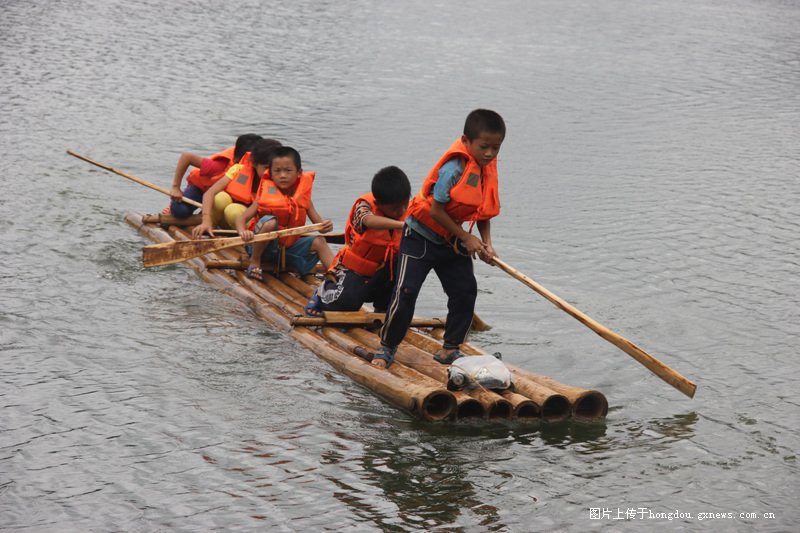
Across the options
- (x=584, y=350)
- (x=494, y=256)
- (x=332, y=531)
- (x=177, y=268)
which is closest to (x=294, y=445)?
(x=332, y=531)

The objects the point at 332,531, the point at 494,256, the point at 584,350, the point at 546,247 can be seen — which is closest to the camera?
the point at 332,531

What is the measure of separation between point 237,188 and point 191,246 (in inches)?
51.5

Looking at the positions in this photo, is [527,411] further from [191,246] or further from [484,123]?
[191,246]

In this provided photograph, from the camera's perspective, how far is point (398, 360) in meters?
6.98

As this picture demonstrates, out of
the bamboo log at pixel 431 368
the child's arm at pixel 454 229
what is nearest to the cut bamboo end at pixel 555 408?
the bamboo log at pixel 431 368

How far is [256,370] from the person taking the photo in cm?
733

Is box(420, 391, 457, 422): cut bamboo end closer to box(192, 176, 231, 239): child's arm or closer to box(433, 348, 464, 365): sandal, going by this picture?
box(433, 348, 464, 365): sandal

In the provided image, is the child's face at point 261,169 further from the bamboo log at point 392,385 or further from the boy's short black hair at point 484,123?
the boy's short black hair at point 484,123

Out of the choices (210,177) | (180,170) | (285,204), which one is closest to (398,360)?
(285,204)

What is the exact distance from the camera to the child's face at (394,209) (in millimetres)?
7246

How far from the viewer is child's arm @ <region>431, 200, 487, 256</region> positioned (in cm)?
638

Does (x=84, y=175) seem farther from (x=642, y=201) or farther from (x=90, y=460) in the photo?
(x=90, y=460)

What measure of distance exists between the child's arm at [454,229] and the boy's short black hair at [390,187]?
74cm

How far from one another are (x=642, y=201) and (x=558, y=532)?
26.0 feet
